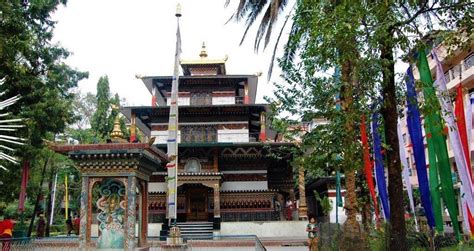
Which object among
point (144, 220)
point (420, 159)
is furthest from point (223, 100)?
point (420, 159)

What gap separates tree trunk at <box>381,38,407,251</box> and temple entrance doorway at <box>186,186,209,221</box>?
67.6ft

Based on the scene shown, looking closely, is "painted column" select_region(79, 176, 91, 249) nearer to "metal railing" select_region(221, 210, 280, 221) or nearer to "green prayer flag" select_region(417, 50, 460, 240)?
"green prayer flag" select_region(417, 50, 460, 240)

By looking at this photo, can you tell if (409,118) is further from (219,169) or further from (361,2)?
(219,169)

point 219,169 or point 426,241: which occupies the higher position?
point 219,169

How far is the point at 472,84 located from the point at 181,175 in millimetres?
22143

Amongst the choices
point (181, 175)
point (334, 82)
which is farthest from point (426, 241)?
point (181, 175)

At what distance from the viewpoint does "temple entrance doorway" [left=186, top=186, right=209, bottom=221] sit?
1146 inches

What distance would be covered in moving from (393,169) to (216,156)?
2002cm

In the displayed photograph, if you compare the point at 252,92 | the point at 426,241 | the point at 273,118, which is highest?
the point at 252,92

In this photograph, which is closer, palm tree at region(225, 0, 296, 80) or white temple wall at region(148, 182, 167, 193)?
palm tree at region(225, 0, 296, 80)

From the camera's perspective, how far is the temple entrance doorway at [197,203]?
2911 cm

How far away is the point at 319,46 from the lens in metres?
7.91

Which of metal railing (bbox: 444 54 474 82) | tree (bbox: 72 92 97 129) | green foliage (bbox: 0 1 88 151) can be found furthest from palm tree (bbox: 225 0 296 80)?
tree (bbox: 72 92 97 129)

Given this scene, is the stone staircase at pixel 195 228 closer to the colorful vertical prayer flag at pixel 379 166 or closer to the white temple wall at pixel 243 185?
the white temple wall at pixel 243 185
